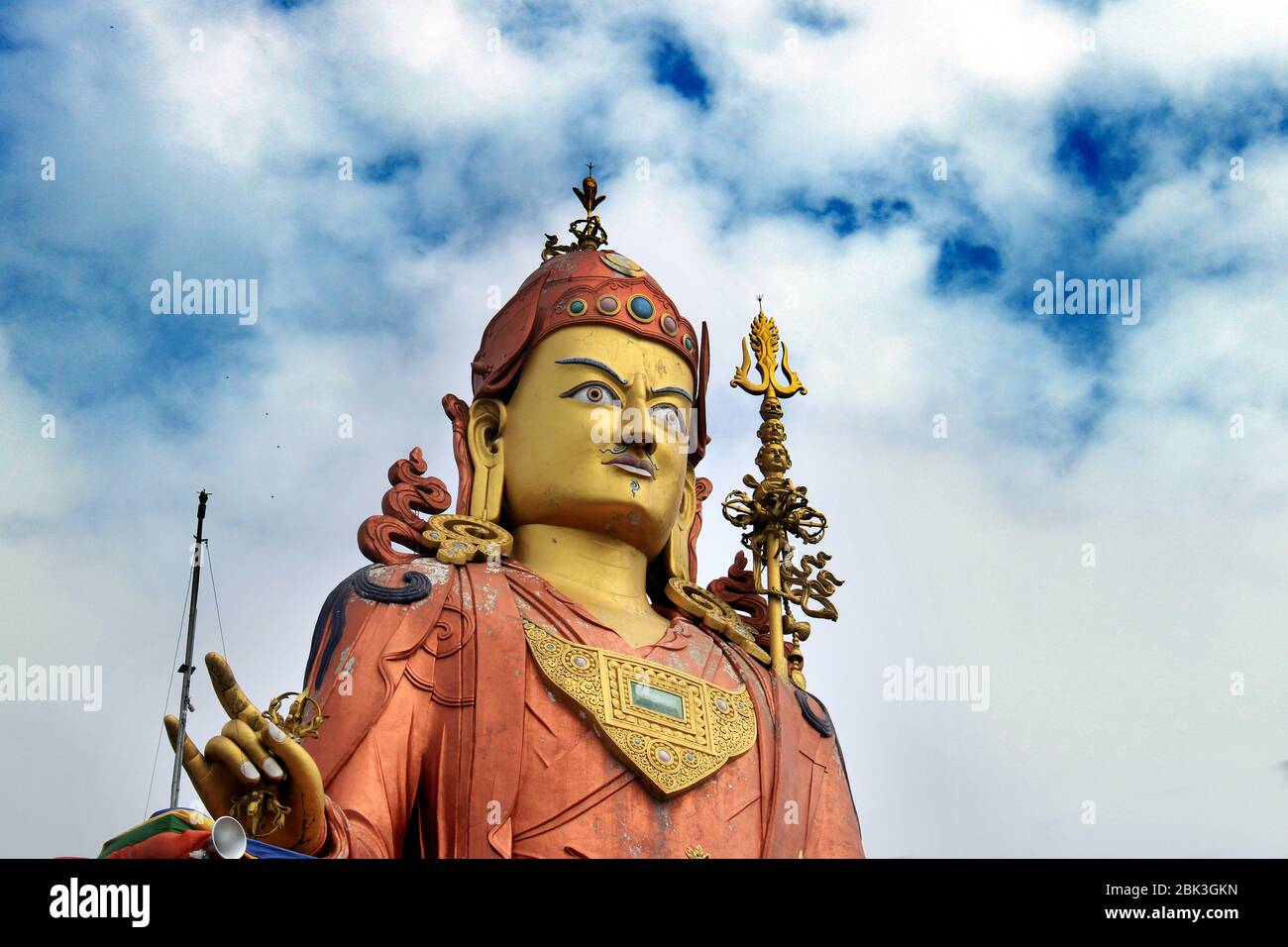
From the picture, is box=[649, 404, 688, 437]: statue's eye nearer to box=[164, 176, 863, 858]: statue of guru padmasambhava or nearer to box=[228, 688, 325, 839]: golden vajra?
box=[164, 176, 863, 858]: statue of guru padmasambhava

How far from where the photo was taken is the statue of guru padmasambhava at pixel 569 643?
10242 mm

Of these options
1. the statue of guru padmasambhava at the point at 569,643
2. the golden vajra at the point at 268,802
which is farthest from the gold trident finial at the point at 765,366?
the golden vajra at the point at 268,802

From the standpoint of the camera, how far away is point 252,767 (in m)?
8.05

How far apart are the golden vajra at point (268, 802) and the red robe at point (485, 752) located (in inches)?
50.2

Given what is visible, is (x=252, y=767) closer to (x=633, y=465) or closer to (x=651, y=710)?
(x=651, y=710)

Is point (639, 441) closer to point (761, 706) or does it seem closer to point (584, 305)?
point (584, 305)

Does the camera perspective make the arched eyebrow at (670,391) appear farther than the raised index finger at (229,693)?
Yes

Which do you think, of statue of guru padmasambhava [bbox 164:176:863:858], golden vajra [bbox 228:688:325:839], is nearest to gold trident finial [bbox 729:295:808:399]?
statue of guru padmasambhava [bbox 164:176:863:858]

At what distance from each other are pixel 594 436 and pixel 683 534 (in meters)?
1.27

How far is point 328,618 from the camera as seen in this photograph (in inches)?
423

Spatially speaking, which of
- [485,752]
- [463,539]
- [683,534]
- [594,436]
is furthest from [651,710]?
[683,534]

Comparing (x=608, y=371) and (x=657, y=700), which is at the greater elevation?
(x=608, y=371)

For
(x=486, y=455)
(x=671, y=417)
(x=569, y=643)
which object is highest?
(x=671, y=417)

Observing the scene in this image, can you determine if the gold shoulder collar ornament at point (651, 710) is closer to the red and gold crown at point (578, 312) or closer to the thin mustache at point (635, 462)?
the thin mustache at point (635, 462)
